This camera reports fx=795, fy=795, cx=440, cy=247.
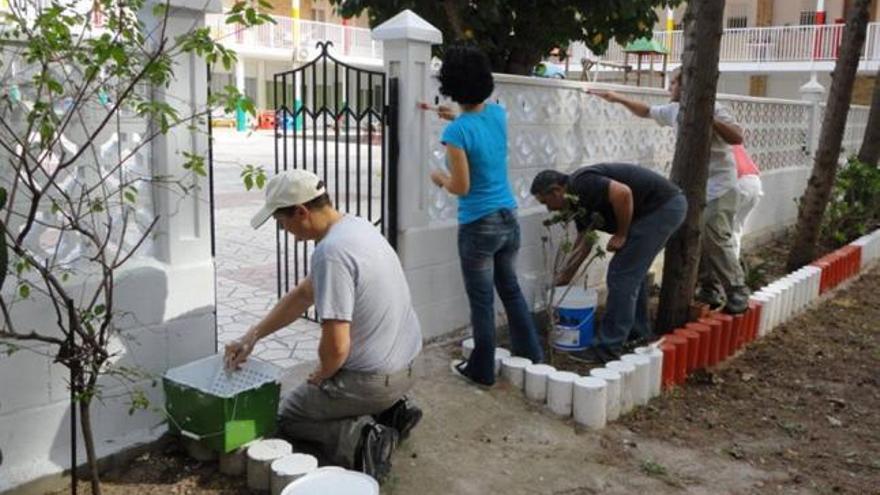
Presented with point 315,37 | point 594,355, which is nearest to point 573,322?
point 594,355

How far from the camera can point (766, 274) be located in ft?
24.1

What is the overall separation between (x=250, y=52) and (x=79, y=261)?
28119 mm

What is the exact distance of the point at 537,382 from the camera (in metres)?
4.17

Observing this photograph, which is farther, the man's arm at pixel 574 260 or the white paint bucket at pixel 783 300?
the white paint bucket at pixel 783 300

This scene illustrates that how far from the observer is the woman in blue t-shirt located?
389 cm

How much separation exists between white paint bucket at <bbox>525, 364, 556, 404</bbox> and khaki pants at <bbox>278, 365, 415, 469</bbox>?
1072 mm

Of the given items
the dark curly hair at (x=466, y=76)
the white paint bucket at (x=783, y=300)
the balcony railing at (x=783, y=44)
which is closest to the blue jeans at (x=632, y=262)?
the dark curly hair at (x=466, y=76)

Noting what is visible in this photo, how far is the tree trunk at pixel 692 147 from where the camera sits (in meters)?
4.93

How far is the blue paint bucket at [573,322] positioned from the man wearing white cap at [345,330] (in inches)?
64.8

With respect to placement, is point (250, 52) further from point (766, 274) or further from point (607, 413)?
point (607, 413)

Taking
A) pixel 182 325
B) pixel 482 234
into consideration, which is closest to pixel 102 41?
pixel 182 325

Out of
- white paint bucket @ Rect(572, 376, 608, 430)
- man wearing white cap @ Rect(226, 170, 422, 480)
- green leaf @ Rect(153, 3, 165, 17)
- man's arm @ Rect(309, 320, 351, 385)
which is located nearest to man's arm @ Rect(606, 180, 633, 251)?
white paint bucket @ Rect(572, 376, 608, 430)

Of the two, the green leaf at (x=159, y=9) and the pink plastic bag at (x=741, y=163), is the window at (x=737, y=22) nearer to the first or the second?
the pink plastic bag at (x=741, y=163)

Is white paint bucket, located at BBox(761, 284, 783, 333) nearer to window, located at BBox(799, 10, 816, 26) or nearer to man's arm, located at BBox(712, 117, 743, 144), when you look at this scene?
man's arm, located at BBox(712, 117, 743, 144)
